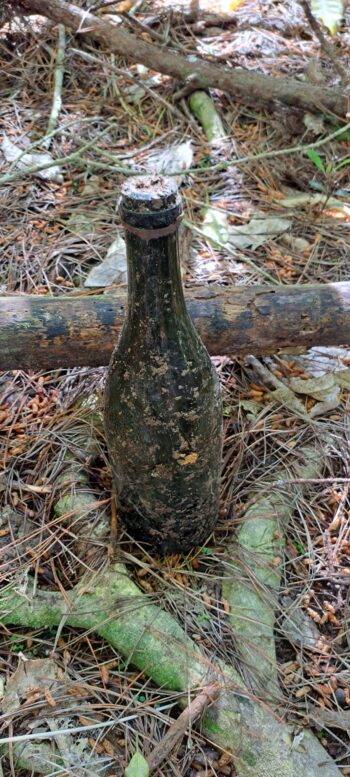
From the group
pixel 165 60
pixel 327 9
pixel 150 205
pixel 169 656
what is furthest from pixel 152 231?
pixel 165 60

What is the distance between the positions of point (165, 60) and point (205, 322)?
84.1 inches

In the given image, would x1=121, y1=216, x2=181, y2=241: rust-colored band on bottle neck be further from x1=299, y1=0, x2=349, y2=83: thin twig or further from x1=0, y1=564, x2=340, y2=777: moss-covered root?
x1=299, y1=0, x2=349, y2=83: thin twig

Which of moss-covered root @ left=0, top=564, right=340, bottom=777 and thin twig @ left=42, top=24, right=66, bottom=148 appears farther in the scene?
thin twig @ left=42, top=24, right=66, bottom=148

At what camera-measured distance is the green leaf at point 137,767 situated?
134cm

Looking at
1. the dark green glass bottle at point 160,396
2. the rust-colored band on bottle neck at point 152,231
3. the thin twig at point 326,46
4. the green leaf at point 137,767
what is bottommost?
the green leaf at point 137,767

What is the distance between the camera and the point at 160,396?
4.63 feet

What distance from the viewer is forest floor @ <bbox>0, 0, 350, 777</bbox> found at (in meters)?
1.55

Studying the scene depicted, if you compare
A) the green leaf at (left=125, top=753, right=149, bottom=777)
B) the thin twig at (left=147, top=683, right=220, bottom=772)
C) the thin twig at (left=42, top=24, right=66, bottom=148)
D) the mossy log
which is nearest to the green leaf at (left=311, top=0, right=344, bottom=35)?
the thin twig at (left=42, top=24, right=66, bottom=148)

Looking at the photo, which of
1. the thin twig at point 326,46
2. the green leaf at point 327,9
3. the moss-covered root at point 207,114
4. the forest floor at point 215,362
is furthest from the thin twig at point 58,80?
the green leaf at point 327,9

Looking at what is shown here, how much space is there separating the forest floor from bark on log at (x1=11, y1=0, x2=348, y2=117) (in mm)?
102

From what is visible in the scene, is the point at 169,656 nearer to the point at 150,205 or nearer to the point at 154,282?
the point at 154,282

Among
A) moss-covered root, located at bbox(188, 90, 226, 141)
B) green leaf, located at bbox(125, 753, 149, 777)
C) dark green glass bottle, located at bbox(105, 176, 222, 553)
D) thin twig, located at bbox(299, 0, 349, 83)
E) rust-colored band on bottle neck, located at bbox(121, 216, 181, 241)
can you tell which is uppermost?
thin twig, located at bbox(299, 0, 349, 83)

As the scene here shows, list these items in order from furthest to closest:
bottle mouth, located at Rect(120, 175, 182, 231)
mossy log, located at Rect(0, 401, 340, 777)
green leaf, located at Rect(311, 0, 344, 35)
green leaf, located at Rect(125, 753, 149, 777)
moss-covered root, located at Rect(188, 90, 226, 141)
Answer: moss-covered root, located at Rect(188, 90, 226, 141), green leaf, located at Rect(311, 0, 344, 35), mossy log, located at Rect(0, 401, 340, 777), green leaf, located at Rect(125, 753, 149, 777), bottle mouth, located at Rect(120, 175, 182, 231)

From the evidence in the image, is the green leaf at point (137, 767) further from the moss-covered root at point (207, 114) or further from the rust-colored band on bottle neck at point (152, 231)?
the moss-covered root at point (207, 114)
